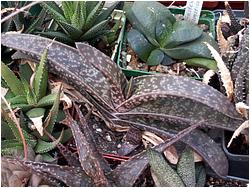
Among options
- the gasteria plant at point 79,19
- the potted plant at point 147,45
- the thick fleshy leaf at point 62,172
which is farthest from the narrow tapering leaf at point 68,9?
the thick fleshy leaf at point 62,172

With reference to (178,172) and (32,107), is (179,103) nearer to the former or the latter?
(178,172)

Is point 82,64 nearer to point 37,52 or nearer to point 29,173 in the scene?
point 37,52

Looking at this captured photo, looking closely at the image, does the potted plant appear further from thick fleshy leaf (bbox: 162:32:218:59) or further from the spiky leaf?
the spiky leaf

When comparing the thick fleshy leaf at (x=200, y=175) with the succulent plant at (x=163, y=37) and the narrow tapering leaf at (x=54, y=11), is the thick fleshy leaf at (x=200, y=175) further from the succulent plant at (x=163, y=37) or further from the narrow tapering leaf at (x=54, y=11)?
the narrow tapering leaf at (x=54, y=11)

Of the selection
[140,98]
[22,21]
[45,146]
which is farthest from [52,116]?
[22,21]

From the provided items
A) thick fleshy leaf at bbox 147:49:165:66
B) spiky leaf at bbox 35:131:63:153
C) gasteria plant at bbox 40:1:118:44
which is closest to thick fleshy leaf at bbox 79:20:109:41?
gasteria plant at bbox 40:1:118:44

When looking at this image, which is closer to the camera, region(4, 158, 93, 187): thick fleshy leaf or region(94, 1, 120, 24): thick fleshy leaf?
region(4, 158, 93, 187): thick fleshy leaf

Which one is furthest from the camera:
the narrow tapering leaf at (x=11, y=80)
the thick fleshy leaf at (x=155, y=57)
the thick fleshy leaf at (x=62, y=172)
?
the thick fleshy leaf at (x=155, y=57)
